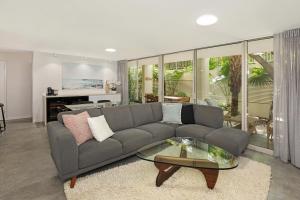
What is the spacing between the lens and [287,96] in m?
3.15

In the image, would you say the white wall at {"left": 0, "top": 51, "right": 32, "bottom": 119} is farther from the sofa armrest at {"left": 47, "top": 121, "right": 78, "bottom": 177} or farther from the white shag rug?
the white shag rug

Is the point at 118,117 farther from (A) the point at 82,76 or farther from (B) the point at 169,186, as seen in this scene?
(A) the point at 82,76

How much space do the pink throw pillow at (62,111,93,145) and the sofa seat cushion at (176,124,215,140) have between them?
169 cm

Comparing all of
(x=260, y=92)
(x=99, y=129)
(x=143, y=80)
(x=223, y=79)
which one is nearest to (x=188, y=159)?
(x=99, y=129)

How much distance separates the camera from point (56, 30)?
134 inches

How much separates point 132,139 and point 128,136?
9 cm

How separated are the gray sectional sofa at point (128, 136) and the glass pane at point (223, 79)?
31.8 inches

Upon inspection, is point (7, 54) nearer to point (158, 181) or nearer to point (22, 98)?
point (22, 98)

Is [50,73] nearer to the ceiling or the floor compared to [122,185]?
nearer to the ceiling

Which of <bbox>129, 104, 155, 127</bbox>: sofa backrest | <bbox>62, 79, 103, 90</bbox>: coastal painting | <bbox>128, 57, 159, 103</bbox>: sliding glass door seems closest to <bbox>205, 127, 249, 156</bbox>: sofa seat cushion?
<bbox>129, 104, 155, 127</bbox>: sofa backrest

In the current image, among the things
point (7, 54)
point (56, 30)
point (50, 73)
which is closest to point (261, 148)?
point (56, 30)

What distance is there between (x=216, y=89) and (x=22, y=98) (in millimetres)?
6601

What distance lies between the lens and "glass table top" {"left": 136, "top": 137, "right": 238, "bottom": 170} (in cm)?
215

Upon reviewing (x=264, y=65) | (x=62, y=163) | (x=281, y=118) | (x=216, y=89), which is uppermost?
(x=264, y=65)
